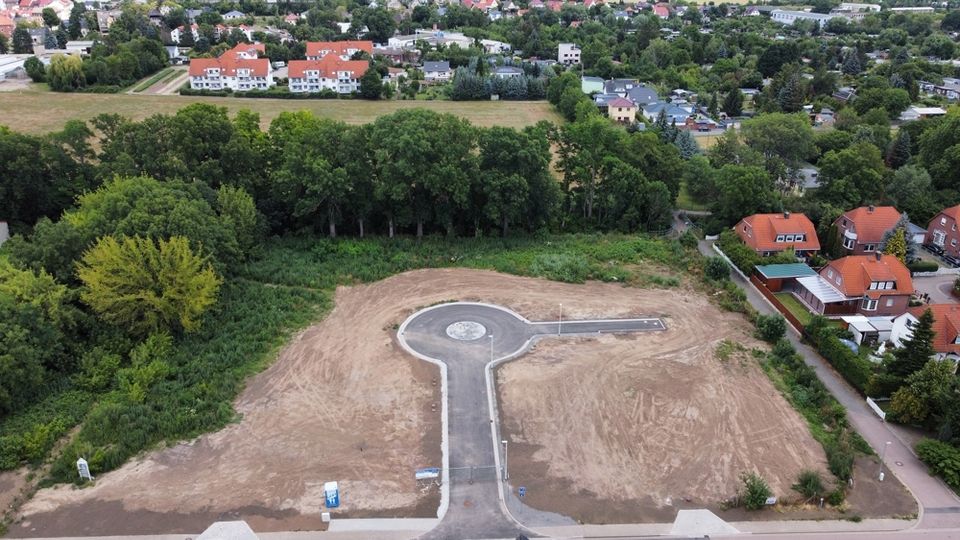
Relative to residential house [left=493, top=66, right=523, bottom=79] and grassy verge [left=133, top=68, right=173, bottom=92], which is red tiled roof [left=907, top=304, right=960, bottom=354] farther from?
grassy verge [left=133, top=68, right=173, bottom=92]

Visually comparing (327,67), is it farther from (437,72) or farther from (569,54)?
(569,54)

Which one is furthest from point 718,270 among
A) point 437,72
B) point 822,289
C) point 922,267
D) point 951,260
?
point 437,72

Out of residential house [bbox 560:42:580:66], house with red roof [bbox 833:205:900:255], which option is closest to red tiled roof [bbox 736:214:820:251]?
house with red roof [bbox 833:205:900:255]

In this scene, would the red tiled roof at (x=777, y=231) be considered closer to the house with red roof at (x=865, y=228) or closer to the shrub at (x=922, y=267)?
the house with red roof at (x=865, y=228)

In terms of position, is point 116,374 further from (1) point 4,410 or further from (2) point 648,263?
(2) point 648,263

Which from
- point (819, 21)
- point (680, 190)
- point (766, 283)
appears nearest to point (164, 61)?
point (680, 190)
